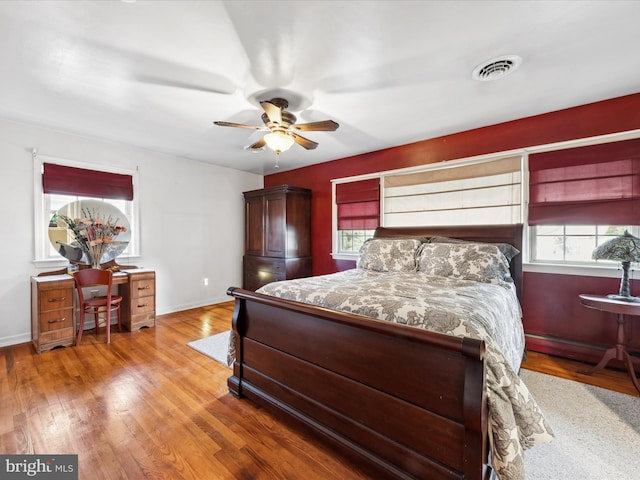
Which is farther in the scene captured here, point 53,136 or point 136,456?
point 53,136

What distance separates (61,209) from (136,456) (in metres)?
3.33

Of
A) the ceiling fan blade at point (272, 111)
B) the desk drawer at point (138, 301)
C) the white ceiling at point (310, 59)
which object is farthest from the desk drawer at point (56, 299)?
the ceiling fan blade at point (272, 111)

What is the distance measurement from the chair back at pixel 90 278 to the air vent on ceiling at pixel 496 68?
419cm

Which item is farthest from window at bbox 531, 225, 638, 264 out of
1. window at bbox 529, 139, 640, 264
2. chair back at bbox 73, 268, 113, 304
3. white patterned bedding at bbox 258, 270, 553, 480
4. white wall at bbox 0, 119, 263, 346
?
chair back at bbox 73, 268, 113, 304

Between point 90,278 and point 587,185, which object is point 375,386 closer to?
point 587,185

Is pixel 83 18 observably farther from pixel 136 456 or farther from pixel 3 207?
pixel 3 207

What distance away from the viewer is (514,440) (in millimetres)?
1104

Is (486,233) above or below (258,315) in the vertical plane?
above

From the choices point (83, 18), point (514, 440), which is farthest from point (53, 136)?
point (514, 440)

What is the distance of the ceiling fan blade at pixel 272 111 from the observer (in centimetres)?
214

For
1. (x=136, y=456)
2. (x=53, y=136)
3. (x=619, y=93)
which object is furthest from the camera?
(x=53, y=136)

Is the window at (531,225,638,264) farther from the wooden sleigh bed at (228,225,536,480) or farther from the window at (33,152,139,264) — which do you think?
the window at (33,152,139,264)

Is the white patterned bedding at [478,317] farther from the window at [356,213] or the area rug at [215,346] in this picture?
the window at [356,213]

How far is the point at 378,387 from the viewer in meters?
1.43
